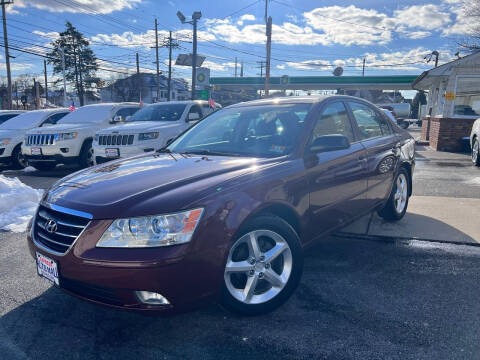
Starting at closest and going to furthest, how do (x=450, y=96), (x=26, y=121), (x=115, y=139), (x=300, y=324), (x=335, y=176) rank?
(x=300, y=324), (x=335, y=176), (x=115, y=139), (x=26, y=121), (x=450, y=96)

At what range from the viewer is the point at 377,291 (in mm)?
3195

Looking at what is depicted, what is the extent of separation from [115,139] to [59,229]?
6.27 meters

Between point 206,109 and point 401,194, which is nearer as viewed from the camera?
point 401,194

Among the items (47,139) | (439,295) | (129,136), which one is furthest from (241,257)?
(47,139)

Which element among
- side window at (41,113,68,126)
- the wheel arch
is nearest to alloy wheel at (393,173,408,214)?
the wheel arch

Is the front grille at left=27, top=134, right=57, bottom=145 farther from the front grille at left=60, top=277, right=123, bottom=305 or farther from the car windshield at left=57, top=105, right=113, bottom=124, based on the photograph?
the front grille at left=60, top=277, right=123, bottom=305

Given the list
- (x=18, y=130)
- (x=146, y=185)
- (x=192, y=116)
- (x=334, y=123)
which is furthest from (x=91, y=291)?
(x=18, y=130)

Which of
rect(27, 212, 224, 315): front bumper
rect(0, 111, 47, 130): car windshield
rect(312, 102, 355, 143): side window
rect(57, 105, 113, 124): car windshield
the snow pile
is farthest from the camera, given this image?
rect(0, 111, 47, 130): car windshield

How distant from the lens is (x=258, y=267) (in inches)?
108

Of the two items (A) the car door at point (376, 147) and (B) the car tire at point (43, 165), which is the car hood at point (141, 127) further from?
(A) the car door at point (376, 147)

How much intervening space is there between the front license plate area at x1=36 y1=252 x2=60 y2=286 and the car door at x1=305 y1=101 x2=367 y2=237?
1949mm

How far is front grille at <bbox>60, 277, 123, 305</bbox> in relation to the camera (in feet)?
7.45

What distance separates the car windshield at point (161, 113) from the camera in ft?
30.8

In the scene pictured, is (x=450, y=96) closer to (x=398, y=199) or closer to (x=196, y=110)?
(x=196, y=110)
